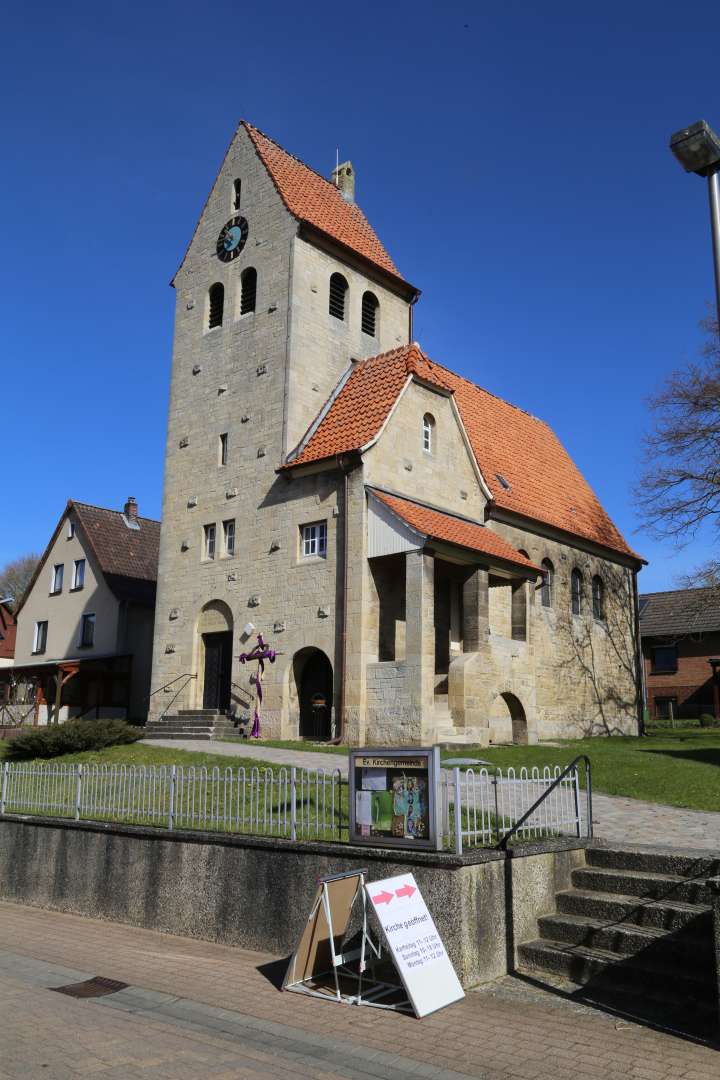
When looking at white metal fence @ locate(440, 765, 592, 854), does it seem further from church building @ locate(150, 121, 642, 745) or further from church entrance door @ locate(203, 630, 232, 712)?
church entrance door @ locate(203, 630, 232, 712)

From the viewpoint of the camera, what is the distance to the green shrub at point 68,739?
20.3m

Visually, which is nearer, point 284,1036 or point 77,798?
point 284,1036

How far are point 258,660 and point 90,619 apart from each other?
15552 mm

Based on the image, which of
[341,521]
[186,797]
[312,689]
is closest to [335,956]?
[186,797]

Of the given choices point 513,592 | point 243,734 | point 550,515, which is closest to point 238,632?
point 243,734

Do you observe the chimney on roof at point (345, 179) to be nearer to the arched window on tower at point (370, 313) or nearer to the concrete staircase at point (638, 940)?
the arched window on tower at point (370, 313)

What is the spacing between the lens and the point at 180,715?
25688 mm

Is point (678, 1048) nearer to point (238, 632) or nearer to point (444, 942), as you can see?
point (444, 942)

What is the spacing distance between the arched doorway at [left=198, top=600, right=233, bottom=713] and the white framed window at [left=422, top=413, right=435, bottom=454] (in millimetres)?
7251

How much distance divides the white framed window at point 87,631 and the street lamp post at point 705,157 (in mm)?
32769

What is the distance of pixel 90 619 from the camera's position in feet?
124

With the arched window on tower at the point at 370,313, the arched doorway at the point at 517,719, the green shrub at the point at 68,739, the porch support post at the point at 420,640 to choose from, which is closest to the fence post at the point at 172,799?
the porch support post at the point at 420,640

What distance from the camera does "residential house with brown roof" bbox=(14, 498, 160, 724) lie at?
116 ft

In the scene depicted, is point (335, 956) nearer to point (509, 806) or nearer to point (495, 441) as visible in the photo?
point (509, 806)
